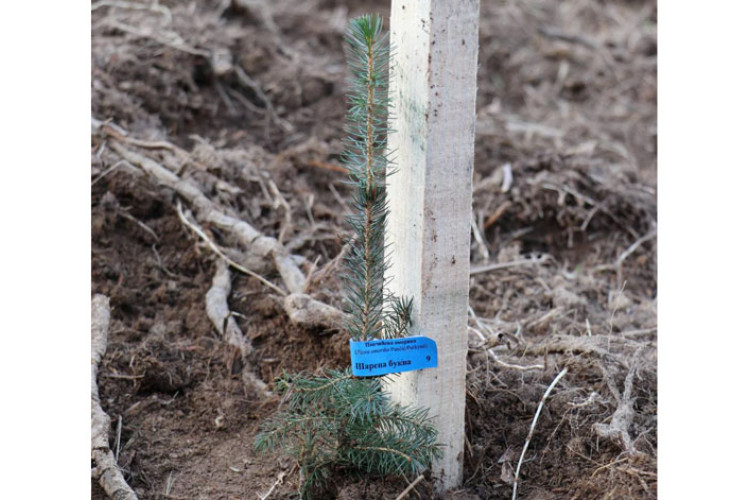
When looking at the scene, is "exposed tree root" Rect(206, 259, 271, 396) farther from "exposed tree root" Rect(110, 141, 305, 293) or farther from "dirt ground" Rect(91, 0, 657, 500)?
"exposed tree root" Rect(110, 141, 305, 293)

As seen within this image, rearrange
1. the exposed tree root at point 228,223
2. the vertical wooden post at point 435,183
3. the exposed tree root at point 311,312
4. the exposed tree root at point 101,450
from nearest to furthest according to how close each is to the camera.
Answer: the vertical wooden post at point 435,183
the exposed tree root at point 101,450
the exposed tree root at point 311,312
the exposed tree root at point 228,223

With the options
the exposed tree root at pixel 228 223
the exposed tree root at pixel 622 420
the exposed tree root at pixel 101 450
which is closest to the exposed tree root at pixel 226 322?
the exposed tree root at pixel 228 223

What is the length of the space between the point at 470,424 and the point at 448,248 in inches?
23.5

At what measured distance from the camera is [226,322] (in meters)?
2.94

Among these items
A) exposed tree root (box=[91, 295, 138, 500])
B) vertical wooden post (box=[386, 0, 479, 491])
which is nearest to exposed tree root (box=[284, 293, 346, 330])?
vertical wooden post (box=[386, 0, 479, 491])

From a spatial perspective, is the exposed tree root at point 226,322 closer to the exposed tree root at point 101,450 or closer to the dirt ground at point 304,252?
the dirt ground at point 304,252

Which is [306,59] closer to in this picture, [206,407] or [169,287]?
[169,287]

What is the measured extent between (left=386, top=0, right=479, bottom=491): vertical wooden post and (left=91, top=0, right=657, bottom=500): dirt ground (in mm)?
271

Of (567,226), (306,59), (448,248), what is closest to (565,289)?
(567,226)

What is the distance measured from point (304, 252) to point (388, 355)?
3.78 ft

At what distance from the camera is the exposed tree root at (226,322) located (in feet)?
9.06

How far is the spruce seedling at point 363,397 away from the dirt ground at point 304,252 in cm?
9

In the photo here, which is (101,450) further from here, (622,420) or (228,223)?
(622,420)

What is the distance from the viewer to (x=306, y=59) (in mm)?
4715
